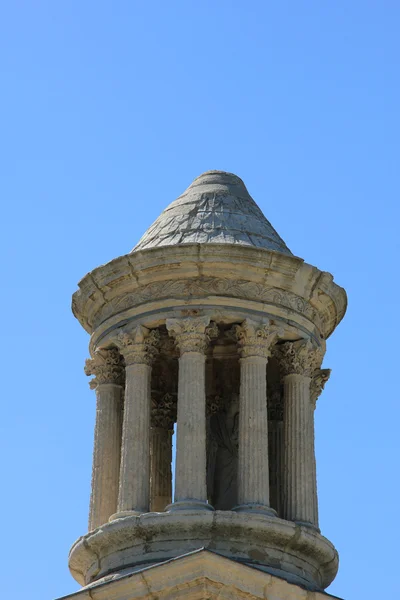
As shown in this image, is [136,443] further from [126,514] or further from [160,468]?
[160,468]

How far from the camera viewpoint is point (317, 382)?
3647 centimetres

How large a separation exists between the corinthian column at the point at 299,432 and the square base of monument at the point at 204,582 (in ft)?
9.72

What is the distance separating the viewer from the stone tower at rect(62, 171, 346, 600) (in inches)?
1275

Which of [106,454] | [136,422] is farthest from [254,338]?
[106,454]

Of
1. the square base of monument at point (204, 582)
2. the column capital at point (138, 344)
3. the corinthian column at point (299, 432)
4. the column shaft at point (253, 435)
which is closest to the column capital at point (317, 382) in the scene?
the corinthian column at point (299, 432)

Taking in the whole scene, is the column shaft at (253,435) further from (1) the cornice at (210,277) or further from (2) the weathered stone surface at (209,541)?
(1) the cornice at (210,277)

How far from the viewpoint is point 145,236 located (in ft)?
121

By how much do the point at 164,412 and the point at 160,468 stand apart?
45.1 inches

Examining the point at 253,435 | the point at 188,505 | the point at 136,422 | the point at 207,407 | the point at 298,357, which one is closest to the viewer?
the point at 188,505

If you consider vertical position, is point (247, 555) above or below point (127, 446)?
below

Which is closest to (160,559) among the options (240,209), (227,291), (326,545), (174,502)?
(174,502)

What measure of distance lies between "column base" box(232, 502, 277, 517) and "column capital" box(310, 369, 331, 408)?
3754 millimetres

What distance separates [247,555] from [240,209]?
7.75 meters

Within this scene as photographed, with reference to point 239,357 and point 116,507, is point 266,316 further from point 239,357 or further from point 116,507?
point 116,507
